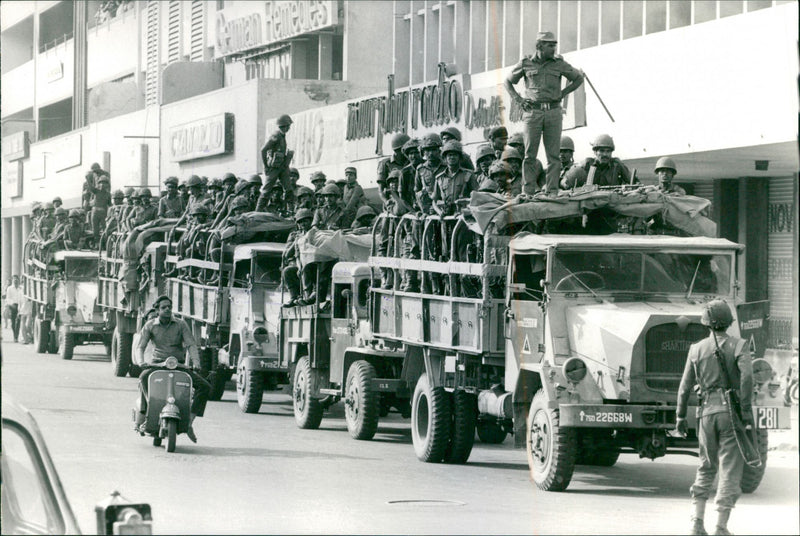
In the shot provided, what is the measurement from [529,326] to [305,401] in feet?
19.5

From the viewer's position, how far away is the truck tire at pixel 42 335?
115ft

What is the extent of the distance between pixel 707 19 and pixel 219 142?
2213cm

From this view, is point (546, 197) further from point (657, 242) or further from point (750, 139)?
point (750, 139)

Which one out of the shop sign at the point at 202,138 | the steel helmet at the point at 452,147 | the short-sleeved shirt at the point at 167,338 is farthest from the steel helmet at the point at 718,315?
the shop sign at the point at 202,138

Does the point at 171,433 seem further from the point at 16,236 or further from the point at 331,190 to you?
the point at 16,236

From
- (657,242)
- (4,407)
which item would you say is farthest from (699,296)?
(4,407)

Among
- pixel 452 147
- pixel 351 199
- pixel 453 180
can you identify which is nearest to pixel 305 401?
pixel 351 199

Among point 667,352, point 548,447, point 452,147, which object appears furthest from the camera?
point 452,147

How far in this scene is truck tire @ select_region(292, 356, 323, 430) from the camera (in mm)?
19188

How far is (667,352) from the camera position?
13.0 m

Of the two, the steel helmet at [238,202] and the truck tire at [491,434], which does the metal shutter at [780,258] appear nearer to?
the truck tire at [491,434]

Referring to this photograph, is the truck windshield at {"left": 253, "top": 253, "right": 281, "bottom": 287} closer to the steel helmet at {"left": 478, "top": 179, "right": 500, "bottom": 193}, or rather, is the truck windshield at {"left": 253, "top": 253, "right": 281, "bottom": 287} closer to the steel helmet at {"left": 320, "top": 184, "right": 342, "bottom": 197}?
the steel helmet at {"left": 320, "top": 184, "right": 342, "bottom": 197}

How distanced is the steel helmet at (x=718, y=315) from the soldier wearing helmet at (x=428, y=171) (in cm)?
579

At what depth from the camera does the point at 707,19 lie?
24484mm
